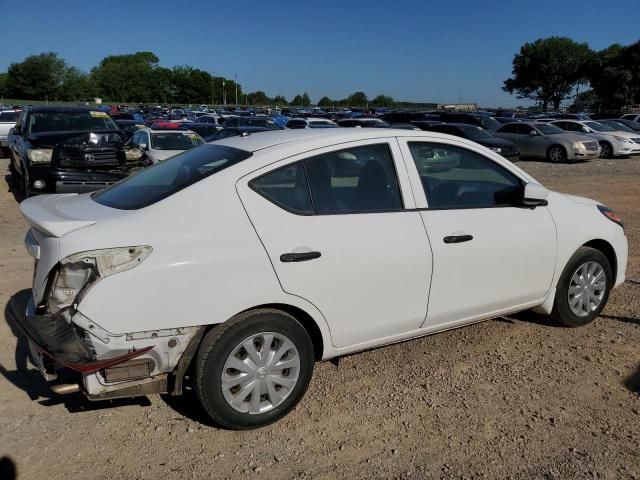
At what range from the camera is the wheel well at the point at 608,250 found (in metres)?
4.64

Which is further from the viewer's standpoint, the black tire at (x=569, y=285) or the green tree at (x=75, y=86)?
the green tree at (x=75, y=86)

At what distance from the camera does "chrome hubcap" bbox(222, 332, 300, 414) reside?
3.10 meters

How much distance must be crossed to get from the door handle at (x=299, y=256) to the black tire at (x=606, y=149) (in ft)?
75.5

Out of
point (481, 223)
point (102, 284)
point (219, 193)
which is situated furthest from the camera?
point (481, 223)

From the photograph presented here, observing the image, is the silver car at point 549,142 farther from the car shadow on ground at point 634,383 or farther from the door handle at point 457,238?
the door handle at point 457,238

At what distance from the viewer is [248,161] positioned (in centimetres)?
327

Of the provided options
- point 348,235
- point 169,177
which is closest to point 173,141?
point 169,177

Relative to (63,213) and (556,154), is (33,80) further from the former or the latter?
(63,213)

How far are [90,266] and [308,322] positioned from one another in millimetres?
1243

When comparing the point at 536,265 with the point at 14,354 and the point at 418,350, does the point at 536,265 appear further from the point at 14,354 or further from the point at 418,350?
the point at 14,354

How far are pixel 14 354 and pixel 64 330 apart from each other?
1560 mm

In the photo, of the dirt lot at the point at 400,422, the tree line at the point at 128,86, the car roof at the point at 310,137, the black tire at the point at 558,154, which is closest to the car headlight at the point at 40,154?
the dirt lot at the point at 400,422

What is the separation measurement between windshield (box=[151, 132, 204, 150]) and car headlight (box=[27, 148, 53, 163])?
377 centimetres

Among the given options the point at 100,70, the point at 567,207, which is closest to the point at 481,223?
the point at 567,207
